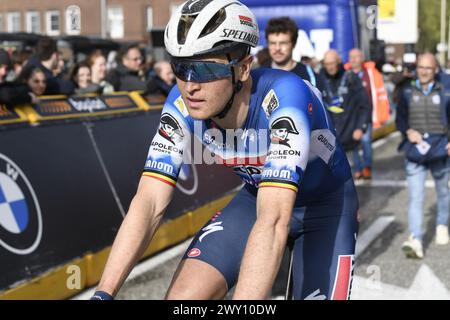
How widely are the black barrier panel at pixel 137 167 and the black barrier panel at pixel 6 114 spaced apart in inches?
42.2

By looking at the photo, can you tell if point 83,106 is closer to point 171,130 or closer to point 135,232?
point 171,130

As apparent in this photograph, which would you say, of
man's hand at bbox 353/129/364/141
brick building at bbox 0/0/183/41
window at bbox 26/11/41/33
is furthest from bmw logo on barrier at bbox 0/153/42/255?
window at bbox 26/11/41/33

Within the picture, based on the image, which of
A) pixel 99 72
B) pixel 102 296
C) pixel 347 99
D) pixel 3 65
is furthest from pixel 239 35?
pixel 347 99

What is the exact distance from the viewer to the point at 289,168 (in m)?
2.53

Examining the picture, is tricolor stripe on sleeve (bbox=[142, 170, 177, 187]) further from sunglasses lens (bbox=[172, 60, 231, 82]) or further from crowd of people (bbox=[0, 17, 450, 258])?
crowd of people (bbox=[0, 17, 450, 258])

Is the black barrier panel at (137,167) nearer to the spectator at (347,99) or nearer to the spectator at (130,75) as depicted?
the spectator at (130,75)

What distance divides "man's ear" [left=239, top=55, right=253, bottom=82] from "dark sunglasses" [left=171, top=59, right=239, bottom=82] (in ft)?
0.38

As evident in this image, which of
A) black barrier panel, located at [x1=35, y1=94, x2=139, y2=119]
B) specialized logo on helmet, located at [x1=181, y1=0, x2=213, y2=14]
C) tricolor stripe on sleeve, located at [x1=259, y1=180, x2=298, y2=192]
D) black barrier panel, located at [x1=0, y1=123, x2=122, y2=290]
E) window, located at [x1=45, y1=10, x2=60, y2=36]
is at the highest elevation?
window, located at [x1=45, y1=10, x2=60, y2=36]

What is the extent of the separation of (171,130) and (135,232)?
48 cm

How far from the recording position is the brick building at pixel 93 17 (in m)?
45.1

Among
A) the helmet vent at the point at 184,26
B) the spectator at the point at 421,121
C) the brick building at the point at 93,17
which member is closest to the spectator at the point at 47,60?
the spectator at the point at 421,121

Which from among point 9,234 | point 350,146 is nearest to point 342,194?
point 9,234

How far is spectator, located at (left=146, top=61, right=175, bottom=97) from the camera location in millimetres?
8844
